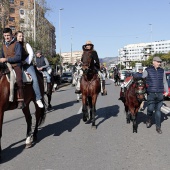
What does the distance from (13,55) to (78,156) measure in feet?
8.06

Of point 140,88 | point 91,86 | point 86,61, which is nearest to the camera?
point 140,88

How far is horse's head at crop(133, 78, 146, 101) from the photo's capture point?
8.69 meters

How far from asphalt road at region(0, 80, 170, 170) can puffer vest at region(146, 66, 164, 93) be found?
1.19m

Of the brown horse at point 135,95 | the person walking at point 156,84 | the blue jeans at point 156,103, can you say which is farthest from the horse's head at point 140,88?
the blue jeans at point 156,103

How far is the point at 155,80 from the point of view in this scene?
28.8ft

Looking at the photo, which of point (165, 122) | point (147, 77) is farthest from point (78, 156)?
point (165, 122)

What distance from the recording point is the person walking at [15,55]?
635cm

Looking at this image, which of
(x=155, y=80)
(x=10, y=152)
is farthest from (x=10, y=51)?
(x=155, y=80)

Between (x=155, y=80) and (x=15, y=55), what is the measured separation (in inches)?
164

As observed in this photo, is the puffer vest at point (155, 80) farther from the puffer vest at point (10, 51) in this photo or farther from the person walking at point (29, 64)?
the puffer vest at point (10, 51)

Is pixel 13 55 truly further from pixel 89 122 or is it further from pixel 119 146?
pixel 89 122

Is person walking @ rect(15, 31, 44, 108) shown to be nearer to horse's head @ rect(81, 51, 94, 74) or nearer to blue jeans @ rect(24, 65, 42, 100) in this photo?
blue jeans @ rect(24, 65, 42, 100)

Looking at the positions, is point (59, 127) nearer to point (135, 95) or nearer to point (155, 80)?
point (135, 95)

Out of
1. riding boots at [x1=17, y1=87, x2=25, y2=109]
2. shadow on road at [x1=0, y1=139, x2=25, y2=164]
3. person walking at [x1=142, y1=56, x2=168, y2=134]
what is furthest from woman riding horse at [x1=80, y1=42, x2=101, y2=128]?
riding boots at [x1=17, y1=87, x2=25, y2=109]
